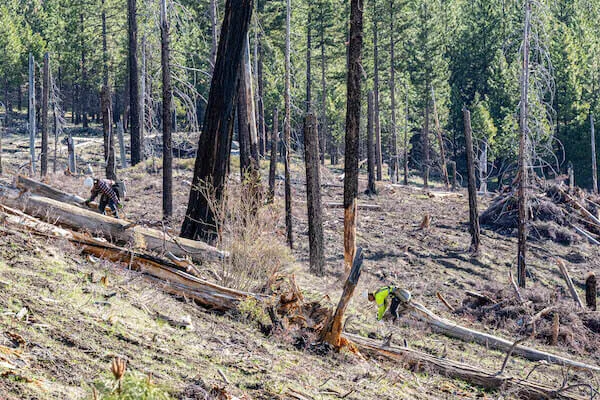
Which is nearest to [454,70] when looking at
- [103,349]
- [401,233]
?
[401,233]

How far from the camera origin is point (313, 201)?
653 inches

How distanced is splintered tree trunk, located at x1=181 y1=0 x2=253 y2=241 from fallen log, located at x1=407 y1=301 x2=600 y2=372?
447cm

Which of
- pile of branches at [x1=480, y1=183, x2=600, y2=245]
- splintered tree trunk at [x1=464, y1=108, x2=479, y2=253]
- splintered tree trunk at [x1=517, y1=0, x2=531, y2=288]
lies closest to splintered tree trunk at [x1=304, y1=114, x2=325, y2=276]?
splintered tree trunk at [x1=517, y1=0, x2=531, y2=288]

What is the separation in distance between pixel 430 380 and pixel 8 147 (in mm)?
46244

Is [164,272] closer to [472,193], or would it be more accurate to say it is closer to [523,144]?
[523,144]

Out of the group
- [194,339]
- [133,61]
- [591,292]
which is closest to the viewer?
[194,339]

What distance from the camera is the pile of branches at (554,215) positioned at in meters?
27.1

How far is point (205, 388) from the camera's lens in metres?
6.43

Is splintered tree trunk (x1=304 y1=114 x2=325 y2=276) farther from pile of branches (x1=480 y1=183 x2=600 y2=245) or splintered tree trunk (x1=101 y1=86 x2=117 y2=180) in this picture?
pile of branches (x1=480 y1=183 x2=600 y2=245)

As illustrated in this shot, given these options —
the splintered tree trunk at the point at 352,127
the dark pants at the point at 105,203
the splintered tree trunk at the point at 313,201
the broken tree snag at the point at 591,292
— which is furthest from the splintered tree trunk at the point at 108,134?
the broken tree snag at the point at 591,292

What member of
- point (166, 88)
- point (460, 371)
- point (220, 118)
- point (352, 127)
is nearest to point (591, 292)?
point (352, 127)

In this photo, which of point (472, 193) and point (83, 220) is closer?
point (83, 220)

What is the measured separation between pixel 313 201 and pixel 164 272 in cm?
714

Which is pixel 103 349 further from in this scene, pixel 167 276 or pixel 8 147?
pixel 8 147
